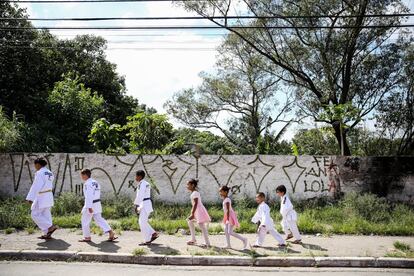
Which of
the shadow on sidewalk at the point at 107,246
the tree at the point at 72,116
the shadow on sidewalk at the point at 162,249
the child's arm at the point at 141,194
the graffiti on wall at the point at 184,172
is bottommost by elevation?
the shadow on sidewalk at the point at 162,249

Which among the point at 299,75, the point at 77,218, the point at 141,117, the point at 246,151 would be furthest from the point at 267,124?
the point at 77,218

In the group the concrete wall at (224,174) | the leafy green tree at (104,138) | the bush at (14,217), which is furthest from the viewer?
the leafy green tree at (104,138)

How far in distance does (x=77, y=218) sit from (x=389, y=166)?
9.37 m

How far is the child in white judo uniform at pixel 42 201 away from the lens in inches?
369

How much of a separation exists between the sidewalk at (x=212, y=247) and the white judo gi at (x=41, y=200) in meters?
0.39

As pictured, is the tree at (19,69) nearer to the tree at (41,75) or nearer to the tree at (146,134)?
the tree at (41,75)

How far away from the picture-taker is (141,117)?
16172 mm

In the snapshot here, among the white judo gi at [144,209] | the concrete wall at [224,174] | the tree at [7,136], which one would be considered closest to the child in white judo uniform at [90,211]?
the white judo gi at [144,209]

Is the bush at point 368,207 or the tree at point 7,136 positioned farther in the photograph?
the tree at point 7,136

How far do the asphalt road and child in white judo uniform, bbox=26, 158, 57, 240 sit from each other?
1657 millimetres

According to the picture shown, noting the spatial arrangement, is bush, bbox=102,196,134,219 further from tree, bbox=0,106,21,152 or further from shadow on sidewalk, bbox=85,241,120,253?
tree, bbox=0,106,21,152

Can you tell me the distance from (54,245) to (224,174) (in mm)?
6013

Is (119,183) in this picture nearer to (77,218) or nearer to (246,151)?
(77,218)

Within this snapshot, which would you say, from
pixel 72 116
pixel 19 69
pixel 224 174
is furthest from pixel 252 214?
pixel 19 69
